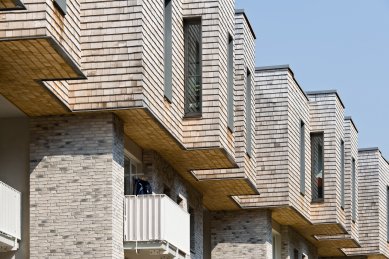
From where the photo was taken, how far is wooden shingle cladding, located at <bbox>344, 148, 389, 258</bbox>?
57656mm

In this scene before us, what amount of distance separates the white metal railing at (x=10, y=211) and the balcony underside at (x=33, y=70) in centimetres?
192

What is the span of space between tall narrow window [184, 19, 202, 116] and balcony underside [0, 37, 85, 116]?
19.1ft

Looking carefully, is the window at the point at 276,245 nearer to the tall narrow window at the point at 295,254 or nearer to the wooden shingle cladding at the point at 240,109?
the tall narrow window at the point at 295,254

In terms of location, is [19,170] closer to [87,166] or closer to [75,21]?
[87,166]

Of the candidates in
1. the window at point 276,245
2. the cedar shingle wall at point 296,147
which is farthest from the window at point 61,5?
the window at point 276,245

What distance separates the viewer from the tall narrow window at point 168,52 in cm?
3178

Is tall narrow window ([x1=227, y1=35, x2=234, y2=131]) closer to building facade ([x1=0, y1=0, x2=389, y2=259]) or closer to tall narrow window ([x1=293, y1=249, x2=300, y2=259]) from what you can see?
building facade ([x1=0, y1=0, x2=389, y2=259])

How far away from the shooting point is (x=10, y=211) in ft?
92.1

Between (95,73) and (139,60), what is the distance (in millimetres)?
1004

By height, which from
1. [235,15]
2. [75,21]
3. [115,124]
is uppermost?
[235,15]

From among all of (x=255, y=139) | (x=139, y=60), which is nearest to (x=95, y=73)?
(x=139, y=60)

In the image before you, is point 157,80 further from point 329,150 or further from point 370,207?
point 370,207

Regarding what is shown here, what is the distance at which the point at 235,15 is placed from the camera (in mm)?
39281

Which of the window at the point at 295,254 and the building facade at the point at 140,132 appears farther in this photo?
the window at the point at 295,254
